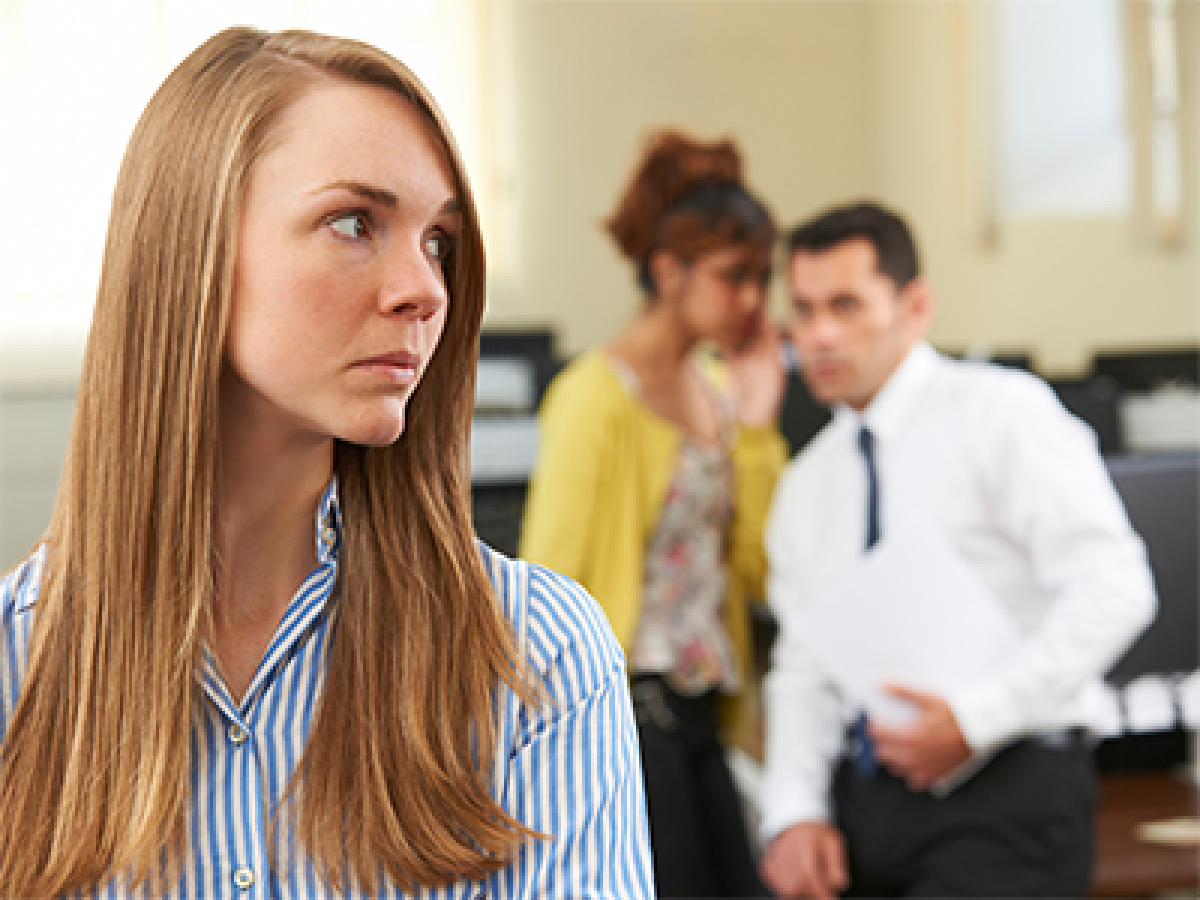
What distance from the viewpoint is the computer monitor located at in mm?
1986

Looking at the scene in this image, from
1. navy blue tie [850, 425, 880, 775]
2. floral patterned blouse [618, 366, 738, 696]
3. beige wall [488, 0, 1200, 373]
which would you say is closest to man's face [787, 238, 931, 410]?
navy blue tie [850, 425, 880, 775]

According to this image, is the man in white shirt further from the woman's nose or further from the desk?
the woman's nose

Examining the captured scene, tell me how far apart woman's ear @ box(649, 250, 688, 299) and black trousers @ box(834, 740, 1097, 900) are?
31.8 inches

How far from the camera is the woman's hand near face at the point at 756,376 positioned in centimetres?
203

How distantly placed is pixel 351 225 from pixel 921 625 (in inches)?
40.7

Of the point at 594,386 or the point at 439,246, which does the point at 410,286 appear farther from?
the point at 594,386

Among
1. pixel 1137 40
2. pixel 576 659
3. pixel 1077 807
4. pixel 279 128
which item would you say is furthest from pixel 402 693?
pixel 1137 40

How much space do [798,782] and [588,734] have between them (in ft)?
3.05

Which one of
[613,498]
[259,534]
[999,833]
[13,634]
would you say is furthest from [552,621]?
[613,498]

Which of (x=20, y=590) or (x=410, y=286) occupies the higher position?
(x=410, y=286)

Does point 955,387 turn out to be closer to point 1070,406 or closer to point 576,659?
point 576,659

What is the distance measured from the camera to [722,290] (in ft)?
6.41

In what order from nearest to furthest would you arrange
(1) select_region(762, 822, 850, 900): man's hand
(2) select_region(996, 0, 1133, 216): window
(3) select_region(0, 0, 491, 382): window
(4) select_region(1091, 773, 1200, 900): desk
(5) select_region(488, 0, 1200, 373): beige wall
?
(1) select_region(762, 822, 850, 900): man's hand, (4) select_region(1091, 773, 1200, 900): desk, (2) select_region(996, 0, 1133, 216): window, (3) select_region(0, 0, 491, 382): window, (5) select_region(488, 0, 1200, 373): beige wall

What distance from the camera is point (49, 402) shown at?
5148 millimetres
